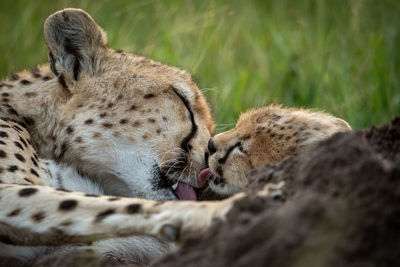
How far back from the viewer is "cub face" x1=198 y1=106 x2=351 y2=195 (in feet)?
8.65

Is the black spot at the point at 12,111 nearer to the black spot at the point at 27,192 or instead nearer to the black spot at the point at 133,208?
the black spot at the point at 27,192

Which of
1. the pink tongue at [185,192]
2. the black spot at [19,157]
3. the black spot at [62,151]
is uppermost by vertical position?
the black spot at [19,157]

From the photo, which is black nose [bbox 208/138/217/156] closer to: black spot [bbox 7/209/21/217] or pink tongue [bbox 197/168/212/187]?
pink tongue [bbox 197/168/212/187]

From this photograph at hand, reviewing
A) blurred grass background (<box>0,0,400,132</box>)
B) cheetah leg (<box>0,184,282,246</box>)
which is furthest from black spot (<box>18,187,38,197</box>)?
blurred grass background (<box>0,0,400,132</box>)

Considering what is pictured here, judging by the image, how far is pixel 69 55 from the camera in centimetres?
319

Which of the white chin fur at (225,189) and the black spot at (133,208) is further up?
the black spot at (133,208)

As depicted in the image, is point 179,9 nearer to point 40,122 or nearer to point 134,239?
point 40,122

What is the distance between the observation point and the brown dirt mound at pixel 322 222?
147 cm

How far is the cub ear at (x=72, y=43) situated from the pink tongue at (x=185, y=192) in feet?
2.32

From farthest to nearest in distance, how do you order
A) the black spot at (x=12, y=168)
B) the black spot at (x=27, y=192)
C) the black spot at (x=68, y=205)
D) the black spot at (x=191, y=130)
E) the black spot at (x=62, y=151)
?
the black spot at (x=191, y=130), the black spot at (x=62, y=151), the black spot at (x=12, y=168), the black spot at (x=27, y=192), the black spot at (x=68, y=205)

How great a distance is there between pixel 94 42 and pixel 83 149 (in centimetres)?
60

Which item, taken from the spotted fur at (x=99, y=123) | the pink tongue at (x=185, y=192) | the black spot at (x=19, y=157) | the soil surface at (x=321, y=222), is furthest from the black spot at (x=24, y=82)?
the soil surface at (x=321, y=222)

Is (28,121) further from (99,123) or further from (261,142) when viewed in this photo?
(261,142)

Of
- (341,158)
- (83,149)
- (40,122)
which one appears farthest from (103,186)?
(341,158)
